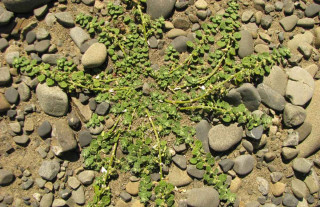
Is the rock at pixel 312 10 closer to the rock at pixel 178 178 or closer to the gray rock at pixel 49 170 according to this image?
the rock at pixel 178 178

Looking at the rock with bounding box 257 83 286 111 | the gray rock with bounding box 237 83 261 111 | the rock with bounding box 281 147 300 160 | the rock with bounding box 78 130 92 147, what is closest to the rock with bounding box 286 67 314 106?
the rock with bounding box 257 83 286 111

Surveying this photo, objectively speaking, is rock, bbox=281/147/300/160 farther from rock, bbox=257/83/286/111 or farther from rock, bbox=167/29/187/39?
rock, bbox=167/29/187/39

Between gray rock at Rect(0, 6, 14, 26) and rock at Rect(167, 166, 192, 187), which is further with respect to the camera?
gray rock at Rect(0, 6, 14, 26)

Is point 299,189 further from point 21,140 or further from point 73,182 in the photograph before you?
point 21,140

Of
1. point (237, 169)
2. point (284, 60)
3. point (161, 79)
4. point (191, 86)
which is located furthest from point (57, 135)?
point (284, 60)

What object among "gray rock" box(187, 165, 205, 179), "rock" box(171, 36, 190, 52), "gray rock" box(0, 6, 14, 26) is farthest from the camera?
"rock" box(171, 36, 190, 52)

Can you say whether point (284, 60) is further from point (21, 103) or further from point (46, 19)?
point (21, 103)

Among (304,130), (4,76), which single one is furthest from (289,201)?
(4,76)
